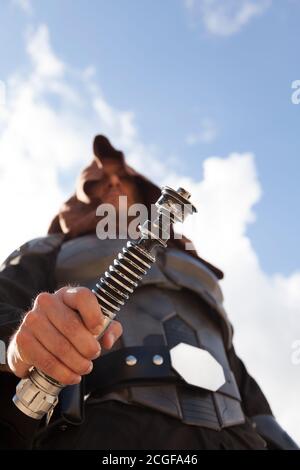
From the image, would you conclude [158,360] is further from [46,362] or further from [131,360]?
[46,362]

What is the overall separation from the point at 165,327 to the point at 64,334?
142 cm

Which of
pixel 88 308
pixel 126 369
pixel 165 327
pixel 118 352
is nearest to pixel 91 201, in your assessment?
pixel 165 327

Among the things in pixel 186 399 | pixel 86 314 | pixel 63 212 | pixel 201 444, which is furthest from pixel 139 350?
pixel 63 212

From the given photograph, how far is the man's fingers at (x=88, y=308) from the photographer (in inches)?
49.5

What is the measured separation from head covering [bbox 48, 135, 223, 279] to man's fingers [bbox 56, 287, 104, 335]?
2.14 m

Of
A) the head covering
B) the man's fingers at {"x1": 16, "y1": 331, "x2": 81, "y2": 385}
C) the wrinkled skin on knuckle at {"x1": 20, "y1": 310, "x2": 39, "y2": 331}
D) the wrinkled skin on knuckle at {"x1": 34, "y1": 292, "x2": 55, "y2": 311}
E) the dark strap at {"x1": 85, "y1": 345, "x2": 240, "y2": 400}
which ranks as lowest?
the man's fingers at {"x1": 16, "y1": 331, "x2": 81, "y2": 385}

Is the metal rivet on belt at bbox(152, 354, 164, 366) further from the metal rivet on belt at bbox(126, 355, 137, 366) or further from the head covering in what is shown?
the head covering

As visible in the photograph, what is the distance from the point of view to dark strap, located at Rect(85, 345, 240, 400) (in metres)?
2.31

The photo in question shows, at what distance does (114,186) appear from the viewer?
391 centimetres

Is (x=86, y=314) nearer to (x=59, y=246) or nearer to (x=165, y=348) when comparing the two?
(x=165, y=348)

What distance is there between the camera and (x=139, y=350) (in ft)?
8.02

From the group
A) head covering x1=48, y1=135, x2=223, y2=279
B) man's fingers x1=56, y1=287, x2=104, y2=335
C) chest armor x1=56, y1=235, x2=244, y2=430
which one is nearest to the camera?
man's fingers x1=56, y1=287, x2=104, y2=335

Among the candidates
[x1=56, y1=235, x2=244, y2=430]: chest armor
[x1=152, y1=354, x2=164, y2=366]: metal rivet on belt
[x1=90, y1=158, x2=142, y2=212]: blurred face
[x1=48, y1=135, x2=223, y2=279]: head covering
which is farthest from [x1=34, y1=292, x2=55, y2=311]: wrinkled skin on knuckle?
[x1=90, y1=158, x2=142, y2=212]: blurred face

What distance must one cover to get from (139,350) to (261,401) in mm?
1167
